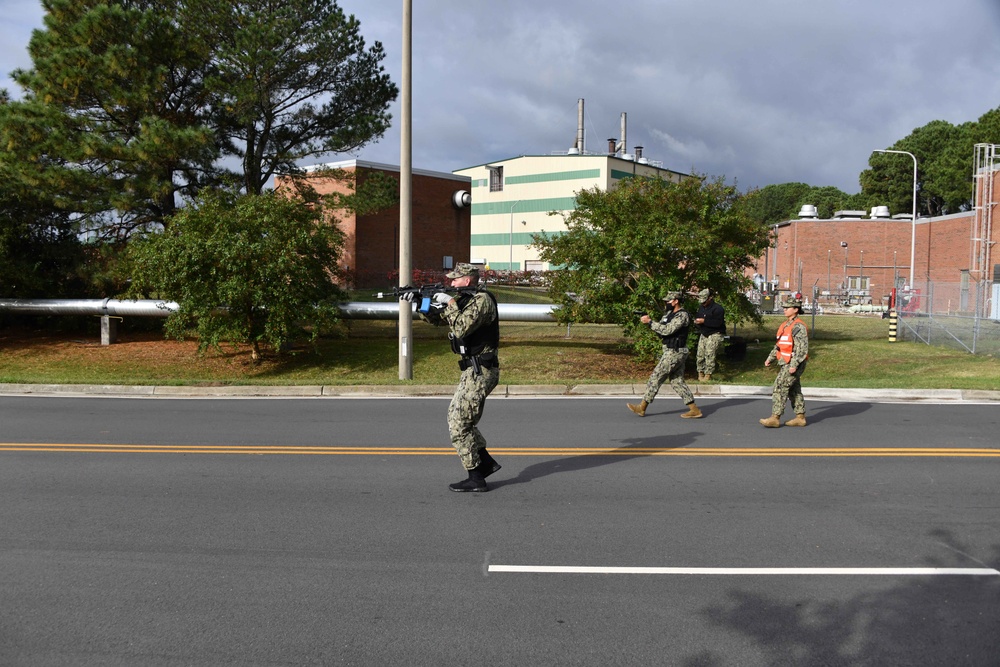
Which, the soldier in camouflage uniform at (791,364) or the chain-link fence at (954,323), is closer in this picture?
the soldier in camouflage uniform at (791,364)

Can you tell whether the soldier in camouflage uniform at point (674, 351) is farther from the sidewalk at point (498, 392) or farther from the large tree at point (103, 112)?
the large tree at point (103, 112)

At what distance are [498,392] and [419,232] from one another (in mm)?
37973

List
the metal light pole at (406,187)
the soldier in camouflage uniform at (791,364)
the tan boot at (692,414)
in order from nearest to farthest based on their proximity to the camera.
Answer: the soldier in camouflage uniform at (791,364)
the tan boot at (692,414)
the metal light pole at (406,187)

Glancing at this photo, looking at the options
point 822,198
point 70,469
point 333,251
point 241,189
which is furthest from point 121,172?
point 822,198

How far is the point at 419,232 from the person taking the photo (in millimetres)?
50625

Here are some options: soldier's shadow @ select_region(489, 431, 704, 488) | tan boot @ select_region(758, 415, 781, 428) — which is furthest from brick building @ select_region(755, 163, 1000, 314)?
soldier's shadow @ select_region(489, 431, 704, 488)

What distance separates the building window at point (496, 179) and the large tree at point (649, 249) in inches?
2240

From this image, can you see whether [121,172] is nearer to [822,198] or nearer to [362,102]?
[362,102]

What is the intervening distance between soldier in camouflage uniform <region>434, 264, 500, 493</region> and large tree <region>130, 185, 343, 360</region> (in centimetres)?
1135

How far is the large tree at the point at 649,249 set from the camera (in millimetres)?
16594

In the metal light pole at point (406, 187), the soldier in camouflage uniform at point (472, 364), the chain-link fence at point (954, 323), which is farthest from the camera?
the chain-link fence at point (954, 323)

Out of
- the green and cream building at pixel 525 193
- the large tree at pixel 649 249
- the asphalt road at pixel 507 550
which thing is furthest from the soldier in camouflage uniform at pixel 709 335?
the green and cream building at pixel 525 193

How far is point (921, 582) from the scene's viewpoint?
15.7 feet

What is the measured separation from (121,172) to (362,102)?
6.98 metres
